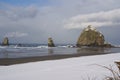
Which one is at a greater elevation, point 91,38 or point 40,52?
point 91,38

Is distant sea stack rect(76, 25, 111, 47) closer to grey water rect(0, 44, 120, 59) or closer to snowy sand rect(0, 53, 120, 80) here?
grey water rect(0, 44, 120, 59)

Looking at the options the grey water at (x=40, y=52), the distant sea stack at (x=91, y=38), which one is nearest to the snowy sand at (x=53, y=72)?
the grey water at (x=40, y=52)

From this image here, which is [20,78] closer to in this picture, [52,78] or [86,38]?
[52,78]

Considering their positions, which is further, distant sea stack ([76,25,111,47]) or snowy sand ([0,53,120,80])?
distant sea stack ([76,25,111,47])

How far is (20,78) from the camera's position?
667 centimetres

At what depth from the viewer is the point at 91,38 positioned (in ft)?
230

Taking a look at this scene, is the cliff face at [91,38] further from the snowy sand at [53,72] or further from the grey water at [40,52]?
the snowy sand at [53,72]

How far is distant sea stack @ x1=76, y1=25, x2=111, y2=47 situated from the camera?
226 ft

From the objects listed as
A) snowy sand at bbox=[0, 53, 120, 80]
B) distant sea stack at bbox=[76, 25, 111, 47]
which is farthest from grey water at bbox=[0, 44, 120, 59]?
distant sea stack at bbox=[76, 25, 111, 47]

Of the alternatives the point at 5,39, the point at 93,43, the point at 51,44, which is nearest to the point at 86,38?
the point at 93,43

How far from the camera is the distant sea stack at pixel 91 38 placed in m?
68.9

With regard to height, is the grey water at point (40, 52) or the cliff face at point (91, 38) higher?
the cliff face at point (91, 38)

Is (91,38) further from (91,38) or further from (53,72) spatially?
(53,72)

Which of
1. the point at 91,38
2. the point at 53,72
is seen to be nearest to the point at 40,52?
the point at 53,72
